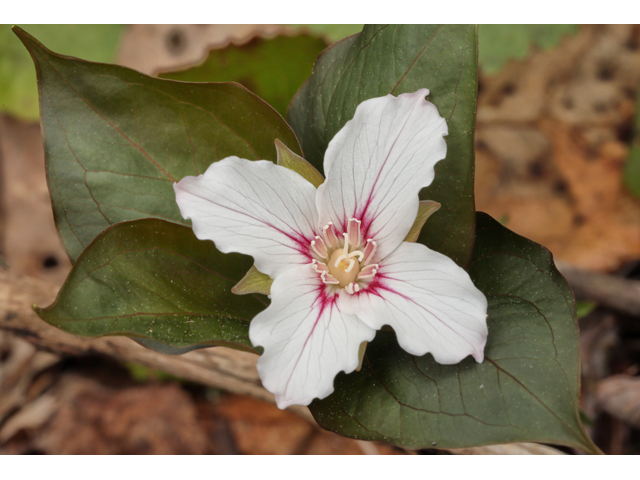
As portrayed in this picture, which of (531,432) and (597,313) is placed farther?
(597,313)

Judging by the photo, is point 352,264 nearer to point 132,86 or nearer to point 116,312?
point 116,312

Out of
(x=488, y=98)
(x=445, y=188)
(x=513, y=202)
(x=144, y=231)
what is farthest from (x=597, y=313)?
(x=144, y=231)

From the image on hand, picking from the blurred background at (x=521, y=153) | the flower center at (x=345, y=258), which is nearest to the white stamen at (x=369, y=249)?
the flower center at (x=345, y=258)

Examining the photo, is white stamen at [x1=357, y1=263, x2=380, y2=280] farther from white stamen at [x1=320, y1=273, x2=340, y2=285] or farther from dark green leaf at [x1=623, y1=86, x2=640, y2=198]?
dark green leaf at [x1=623, y1=86, x2=640, y2=198]

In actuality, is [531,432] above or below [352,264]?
below

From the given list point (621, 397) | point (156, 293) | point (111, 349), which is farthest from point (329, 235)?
point (621, 397)

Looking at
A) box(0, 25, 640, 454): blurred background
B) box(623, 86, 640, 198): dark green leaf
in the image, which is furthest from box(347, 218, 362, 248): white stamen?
box(623, 86, 640, 198): dark green leaf

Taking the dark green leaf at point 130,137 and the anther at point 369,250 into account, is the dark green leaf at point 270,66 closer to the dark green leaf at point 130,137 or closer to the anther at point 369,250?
the dark green leaf at point 130,137
